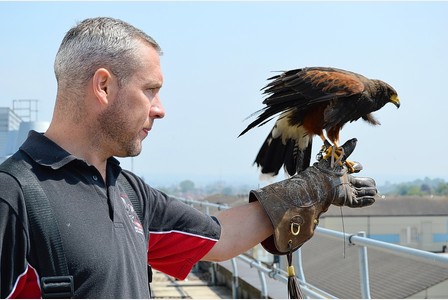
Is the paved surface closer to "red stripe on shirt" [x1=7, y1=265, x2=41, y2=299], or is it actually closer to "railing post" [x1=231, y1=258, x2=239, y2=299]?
"railing post" [x1=231, y1=258, x2=239, y2=299]

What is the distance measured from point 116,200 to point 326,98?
6.44ft

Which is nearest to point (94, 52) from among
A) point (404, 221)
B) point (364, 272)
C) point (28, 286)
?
point (28, 286)

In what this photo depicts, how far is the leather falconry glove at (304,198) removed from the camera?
259 cm

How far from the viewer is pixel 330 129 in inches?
146

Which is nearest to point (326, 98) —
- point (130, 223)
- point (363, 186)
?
point (363, 186)

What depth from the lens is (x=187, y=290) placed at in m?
7.10

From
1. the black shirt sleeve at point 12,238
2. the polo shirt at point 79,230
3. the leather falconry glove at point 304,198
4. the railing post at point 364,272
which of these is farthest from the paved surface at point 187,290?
the black shirt sleeve at point 12,238

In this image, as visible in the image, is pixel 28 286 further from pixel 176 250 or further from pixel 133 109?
pixel 176 250

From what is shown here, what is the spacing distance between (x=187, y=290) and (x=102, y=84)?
215 inches

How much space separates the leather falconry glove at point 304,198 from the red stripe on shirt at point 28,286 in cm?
107

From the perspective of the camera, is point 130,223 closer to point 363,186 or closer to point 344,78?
point 363,186

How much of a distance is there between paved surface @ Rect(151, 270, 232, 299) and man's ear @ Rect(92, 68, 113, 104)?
15.9ft

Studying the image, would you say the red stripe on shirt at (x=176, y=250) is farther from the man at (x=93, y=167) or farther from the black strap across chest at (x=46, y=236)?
the black strap across chest at (x=46, y=236)

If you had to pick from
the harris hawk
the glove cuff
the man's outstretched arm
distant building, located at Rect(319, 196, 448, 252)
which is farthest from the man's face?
distant building, located at Rect(319, 196, 448, 252)
